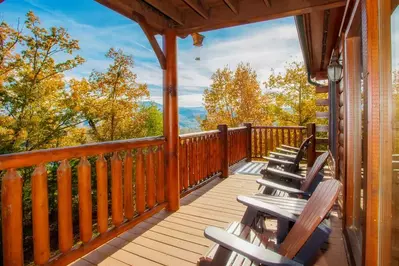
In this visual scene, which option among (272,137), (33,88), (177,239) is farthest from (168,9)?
(33,88)

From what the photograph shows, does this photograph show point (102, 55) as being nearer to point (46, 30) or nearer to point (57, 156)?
point (46, 30)

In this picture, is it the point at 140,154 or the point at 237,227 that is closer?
the point at 237,227

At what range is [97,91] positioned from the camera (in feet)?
50.6

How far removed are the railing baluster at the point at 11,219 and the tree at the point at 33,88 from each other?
10.5 meters

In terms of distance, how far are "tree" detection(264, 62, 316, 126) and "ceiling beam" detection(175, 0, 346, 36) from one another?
1304 centimetres

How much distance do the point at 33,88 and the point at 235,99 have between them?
1268 centimetres

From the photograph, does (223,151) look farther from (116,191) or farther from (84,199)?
(84,199)

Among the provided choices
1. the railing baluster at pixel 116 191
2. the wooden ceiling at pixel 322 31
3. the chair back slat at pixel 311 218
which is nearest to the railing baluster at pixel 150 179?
the railing baluster at pixel 116 191

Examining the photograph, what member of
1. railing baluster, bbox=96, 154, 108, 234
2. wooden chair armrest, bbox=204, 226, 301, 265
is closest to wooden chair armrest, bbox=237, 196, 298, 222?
wooden chair armrest, bbox=204, 226, 301, 265

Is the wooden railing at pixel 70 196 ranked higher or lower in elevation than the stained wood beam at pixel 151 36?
lower

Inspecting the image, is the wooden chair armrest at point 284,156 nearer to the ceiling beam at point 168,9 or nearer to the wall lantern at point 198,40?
the wall lantern at point 198,40

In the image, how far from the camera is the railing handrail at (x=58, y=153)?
1.57m

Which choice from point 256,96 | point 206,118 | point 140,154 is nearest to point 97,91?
point 206,118

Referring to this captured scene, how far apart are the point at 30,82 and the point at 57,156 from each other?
11.6 metres
